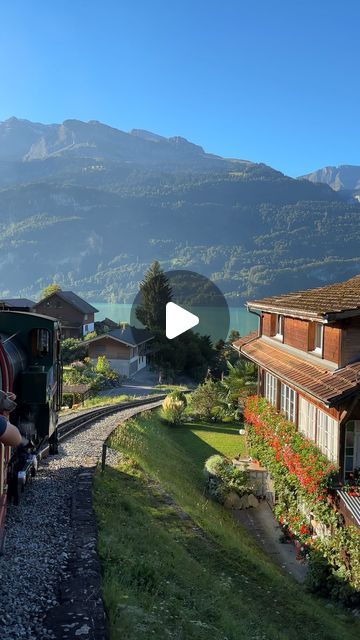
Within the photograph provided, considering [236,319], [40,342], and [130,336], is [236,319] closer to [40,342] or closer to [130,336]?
[130,336]

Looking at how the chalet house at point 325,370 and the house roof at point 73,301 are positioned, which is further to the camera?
the house roof at point 73,301

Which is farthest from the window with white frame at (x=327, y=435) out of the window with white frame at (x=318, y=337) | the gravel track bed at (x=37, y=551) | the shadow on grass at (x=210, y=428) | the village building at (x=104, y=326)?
the village building at (x=104, y=326)

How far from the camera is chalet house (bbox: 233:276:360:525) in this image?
11188 millimetres

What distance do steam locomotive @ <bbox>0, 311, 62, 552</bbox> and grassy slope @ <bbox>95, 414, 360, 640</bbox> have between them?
193cm

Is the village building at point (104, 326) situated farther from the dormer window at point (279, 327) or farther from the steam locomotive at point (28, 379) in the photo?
the steam locomotive at point (28, 379)

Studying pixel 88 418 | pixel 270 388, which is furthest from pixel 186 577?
pixel 88 418

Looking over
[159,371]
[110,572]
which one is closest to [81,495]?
[110,572]

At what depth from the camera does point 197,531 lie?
38.8 feet

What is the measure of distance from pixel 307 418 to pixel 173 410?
1779 cm

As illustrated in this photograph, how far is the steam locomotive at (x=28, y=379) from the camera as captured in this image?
33.9ft

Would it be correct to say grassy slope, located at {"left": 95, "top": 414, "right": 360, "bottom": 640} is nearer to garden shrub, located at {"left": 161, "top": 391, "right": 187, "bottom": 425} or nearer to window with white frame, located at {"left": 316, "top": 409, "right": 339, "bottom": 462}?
window with white frame, located at {"left": 316, "top": 409, "right": 339, "bottom": 462}

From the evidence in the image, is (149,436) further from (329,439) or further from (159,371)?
(159,371)

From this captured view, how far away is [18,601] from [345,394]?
23.4ft

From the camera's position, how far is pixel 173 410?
103ft
